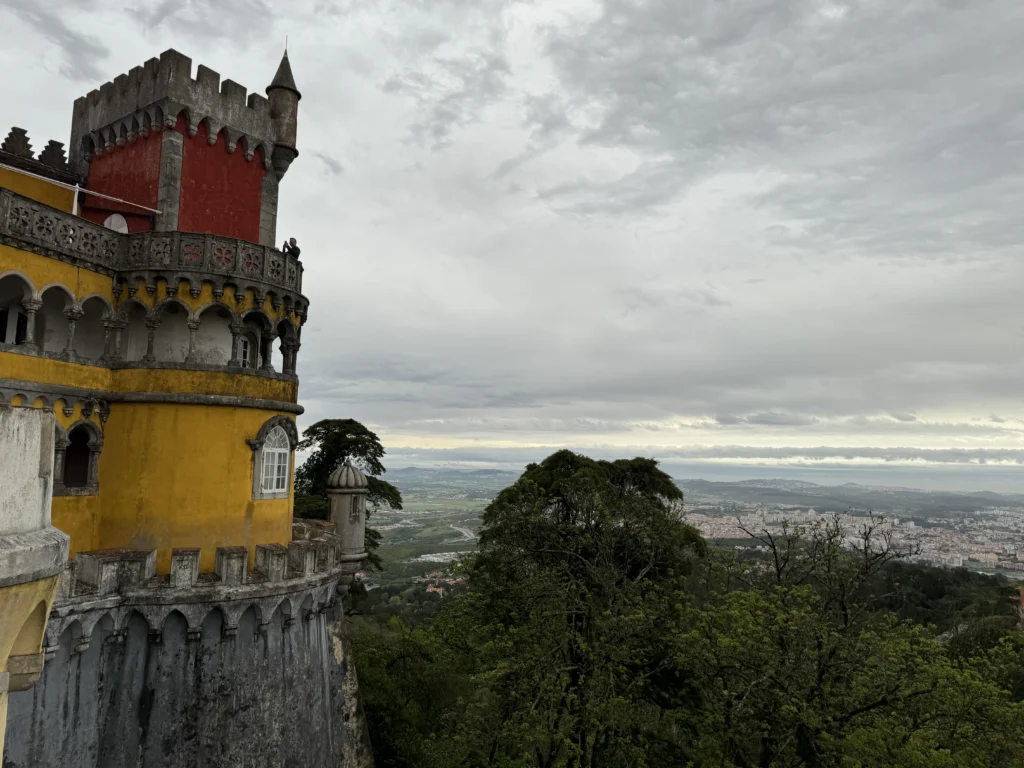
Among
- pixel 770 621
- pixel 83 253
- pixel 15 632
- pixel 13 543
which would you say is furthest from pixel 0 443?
pixel 770 621

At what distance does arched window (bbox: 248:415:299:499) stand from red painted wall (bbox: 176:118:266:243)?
616 cm

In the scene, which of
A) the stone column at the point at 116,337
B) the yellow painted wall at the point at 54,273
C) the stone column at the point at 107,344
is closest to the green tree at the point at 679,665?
the stone column at the point at 116,337

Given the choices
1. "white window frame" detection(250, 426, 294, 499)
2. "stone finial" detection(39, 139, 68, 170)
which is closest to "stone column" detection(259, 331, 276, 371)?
"white window frame" detection(250, 426, 294, 499)

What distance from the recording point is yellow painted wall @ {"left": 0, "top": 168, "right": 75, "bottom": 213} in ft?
58.8

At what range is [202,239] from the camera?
1741 centimetres

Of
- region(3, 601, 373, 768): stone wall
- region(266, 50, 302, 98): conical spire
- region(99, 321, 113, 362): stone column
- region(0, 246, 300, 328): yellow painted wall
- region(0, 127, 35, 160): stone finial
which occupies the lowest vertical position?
region(3, 601, 373, 768): stone wall

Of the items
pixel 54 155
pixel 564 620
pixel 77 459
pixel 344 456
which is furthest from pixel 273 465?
pixel 344 456

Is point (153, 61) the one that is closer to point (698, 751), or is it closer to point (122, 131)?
point (122, 131)

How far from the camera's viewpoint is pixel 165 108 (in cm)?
1791

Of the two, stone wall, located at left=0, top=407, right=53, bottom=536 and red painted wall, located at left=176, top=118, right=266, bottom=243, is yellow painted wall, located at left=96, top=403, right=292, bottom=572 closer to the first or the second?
red painted wall, located at left=176, top=118, right=266, bottom=243

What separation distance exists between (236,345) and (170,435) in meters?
3.00

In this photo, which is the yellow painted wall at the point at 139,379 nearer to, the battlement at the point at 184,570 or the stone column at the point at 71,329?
the stone column at the point at 71,329

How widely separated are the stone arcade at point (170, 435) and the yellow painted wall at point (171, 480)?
4 centimetres

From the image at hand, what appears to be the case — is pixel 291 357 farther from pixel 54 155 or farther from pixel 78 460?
pixel 54 155
